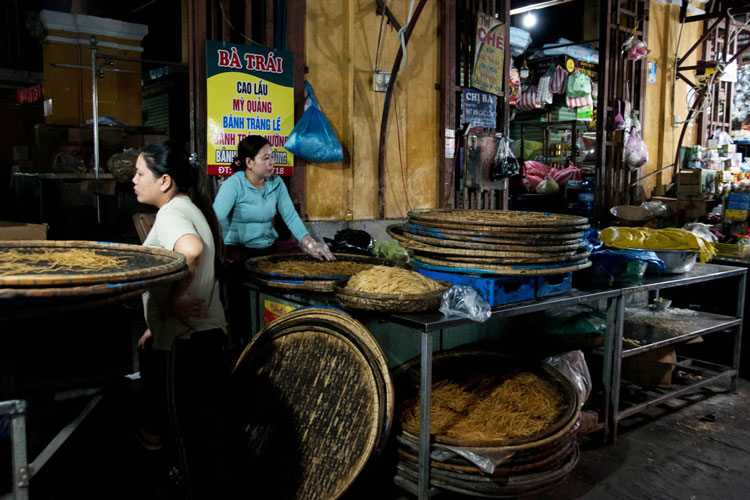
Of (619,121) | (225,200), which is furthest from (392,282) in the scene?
(619,121)

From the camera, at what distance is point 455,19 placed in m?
6.97

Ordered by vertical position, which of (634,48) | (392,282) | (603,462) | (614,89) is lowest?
(603,462)

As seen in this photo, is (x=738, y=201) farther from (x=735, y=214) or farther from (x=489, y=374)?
(x=489, y=374)

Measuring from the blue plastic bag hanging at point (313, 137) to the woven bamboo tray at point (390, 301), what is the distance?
2.94 meters

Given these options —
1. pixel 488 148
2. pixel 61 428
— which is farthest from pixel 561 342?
pixel 488 148

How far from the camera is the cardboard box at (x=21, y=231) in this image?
146 inches

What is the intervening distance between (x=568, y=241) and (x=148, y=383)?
225cm

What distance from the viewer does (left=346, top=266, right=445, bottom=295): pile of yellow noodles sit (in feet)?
9.43

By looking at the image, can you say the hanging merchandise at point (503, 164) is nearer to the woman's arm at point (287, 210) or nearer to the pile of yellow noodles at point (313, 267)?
the woman's arm at point (287, 210)

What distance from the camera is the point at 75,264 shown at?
202cm

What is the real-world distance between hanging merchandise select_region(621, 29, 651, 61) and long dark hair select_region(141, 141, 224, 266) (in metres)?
7.96

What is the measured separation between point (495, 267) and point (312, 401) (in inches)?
43.1

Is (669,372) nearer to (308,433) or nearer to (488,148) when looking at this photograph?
(308,433)

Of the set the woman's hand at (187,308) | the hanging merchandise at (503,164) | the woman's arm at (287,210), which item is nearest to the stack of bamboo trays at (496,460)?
the woman's hand at (187,308)
